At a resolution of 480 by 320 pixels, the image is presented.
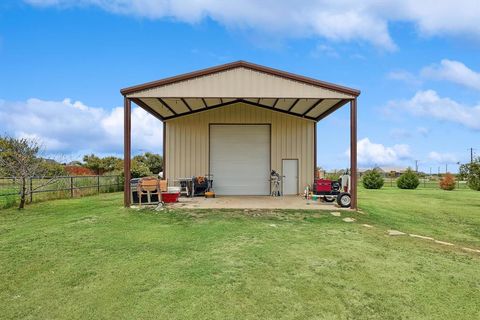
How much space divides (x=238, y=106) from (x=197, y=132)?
82.3 inches

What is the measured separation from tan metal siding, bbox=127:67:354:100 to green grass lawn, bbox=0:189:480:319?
12.9 ft

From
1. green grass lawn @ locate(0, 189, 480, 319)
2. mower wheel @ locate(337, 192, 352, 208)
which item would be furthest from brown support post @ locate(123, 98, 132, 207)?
mower wheel @ locate(337, 192, 352, 208)

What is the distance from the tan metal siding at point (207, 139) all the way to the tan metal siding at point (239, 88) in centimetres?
487

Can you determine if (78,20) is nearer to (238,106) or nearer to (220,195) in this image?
(238,106)

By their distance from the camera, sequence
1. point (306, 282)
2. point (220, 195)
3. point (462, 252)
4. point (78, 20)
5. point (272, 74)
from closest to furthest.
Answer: point (306, 282) < point (462, 252) < point (272, 74) < point (78, 20) < point (220, 195)

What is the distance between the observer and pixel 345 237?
24.6 ft

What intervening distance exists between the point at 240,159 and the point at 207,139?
1.66 meters

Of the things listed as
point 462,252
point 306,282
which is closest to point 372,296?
point 306,282

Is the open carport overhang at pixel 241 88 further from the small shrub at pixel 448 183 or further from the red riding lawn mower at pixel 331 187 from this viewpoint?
the small shrub at pixel 448 183

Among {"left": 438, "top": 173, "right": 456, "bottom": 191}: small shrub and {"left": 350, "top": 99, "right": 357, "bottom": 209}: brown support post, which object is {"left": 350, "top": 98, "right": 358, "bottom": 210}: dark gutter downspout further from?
{"left": 438, "top": 173, "right": 456, "bottom": 191}: small shrub

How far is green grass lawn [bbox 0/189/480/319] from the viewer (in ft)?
13.6

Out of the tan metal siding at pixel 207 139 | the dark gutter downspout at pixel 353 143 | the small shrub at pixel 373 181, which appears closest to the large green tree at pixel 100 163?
the tan metal siding at pixel 207 139

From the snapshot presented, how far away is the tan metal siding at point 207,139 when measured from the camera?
15688 millimetres

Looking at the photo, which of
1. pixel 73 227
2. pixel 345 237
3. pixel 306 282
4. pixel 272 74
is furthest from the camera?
pixel 272 74
